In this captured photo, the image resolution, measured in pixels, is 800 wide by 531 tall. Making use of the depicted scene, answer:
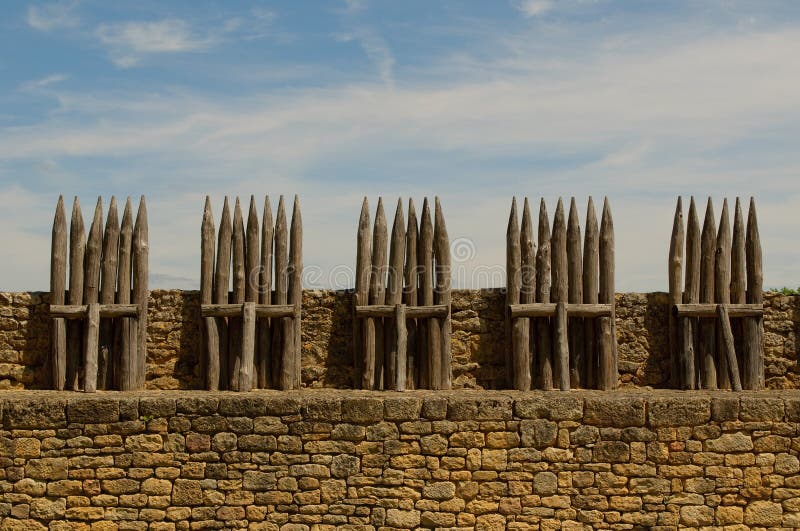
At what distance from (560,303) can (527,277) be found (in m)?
0.50

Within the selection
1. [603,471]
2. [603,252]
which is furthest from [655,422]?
[603,252]

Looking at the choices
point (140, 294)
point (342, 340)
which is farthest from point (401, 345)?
point (140, 294)

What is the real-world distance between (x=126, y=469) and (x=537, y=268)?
5.00m

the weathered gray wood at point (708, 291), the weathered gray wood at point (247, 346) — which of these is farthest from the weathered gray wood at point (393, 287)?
the weathered gray wood at point (708, 291)

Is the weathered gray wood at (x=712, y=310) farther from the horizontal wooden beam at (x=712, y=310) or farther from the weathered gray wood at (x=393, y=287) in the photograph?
the weathered gray wood at (x=393, y=287)

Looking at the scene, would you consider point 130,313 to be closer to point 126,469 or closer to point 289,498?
point 126,469

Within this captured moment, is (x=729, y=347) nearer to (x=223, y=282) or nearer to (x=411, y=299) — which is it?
(x=411, y=299)

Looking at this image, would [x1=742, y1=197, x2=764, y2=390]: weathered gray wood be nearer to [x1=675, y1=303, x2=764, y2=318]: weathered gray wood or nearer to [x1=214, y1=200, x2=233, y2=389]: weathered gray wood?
[x1=675, y1=303, x2=764, y2=318]: weathered gray wood

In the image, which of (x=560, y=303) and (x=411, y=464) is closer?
(x=411, y=464)

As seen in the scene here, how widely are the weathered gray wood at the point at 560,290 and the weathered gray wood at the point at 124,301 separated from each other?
16.1ft

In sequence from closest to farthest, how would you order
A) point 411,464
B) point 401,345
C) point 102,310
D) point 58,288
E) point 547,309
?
point 411,464, point 401,345, point 547,309, point 102,310, point 58,288

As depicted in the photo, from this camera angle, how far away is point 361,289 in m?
10.6

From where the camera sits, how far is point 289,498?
928 centimetres

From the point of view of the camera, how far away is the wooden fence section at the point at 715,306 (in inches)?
424
